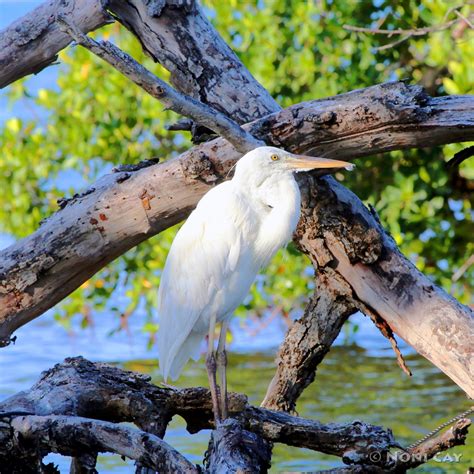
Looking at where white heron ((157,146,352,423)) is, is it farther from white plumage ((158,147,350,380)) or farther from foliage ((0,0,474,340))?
foliage ((0,0,474,340))

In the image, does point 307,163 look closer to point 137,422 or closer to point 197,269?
point 197,269

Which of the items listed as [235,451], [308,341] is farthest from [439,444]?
[308,341]

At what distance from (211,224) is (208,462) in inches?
37.7

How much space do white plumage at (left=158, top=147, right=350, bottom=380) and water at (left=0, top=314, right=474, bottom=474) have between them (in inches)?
66.2

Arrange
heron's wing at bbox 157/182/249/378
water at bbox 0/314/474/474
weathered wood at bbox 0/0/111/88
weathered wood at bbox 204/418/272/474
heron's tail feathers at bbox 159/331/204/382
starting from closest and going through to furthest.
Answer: weathered wood at bbox 204/418/272/474, heron's wing at bbox 157/182/249/378, heron's tail feathers at bbox 159/331/204/382, weathered wood at bbox 0/0/111/88, water at bbox 0/314/474/474

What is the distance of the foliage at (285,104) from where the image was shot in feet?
20.3

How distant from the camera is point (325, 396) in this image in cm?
709

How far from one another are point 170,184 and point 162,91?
64 centimetres

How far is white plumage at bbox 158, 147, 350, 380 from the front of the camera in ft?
12.6

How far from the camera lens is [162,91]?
3396 mm

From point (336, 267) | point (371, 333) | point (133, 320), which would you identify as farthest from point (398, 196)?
point (133, 320)

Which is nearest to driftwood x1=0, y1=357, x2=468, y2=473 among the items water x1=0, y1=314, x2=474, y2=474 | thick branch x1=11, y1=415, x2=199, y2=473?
thick branch x1=11, y1=415, x2=199, y2=473

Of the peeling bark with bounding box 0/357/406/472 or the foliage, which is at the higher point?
the foliage

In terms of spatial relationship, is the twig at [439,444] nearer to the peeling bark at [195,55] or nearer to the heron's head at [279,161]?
the heron's head at [279,161]
